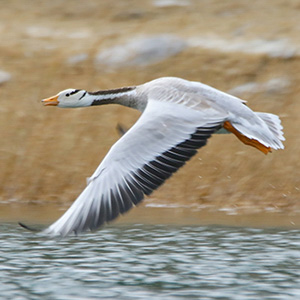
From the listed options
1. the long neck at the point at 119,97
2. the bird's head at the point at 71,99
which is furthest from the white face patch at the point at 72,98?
the long neck at the point at 119,97

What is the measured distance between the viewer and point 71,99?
9.84m

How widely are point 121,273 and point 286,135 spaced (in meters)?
7.26

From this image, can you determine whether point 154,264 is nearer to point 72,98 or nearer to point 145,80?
point 72,98

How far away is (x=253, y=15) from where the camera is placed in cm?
2003

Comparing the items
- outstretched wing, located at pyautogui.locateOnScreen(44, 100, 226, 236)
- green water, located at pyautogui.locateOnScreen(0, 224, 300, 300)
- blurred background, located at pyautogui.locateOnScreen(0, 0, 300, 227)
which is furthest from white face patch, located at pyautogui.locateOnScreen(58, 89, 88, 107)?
blurred background, located at pyautogui.locateOnScreen(0, 0, 300, 227)

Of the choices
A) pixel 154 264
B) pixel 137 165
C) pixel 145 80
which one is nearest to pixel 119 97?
pixel 154 264

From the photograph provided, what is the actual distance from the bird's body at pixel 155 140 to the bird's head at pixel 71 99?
1.39ft

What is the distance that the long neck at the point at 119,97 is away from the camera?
9.07 meters

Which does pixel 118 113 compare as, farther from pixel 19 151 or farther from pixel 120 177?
pixel 120 177

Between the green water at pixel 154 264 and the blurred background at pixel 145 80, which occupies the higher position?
the blurred background at pixel 145 80

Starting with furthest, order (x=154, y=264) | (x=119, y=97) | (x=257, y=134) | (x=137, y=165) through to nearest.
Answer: (x=119, y=97) < (x=154, y=264) < (x=257, y=134) < (x=137, y=165)

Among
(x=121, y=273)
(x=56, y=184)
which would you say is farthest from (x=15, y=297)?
Result: (x=56, y=184)

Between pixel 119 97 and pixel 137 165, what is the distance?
2.41m

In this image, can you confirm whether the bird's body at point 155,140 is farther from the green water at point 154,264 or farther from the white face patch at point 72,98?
the green water at point 154,264
